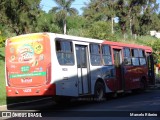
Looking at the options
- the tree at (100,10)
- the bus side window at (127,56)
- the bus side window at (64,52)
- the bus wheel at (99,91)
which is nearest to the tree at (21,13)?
the bus side window at (127,56)

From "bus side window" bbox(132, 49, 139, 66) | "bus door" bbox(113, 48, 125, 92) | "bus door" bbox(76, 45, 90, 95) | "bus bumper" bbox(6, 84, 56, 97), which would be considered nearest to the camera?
"bus bumper" bbox(6, 84, 56, 97)

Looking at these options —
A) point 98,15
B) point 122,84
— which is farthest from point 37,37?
point 98,15

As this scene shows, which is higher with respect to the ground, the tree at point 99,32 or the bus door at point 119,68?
the tree at point 99,32

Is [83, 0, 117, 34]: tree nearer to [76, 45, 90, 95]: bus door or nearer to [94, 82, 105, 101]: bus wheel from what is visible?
[94, 82, 105, 101]: bus wheel

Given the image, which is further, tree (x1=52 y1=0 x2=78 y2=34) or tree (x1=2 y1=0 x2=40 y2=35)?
tree (x1=52 y1=0 x2=78 y2=34)

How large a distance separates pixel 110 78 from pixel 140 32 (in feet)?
232

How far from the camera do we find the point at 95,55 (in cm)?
1938

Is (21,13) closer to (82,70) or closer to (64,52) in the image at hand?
(82,70)

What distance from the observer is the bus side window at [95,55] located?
19.0m

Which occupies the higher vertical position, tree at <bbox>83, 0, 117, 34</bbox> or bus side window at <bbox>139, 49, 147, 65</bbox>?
tree at <bbox>83, 0, 117, 34</bbox>

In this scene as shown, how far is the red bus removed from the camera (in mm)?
15938

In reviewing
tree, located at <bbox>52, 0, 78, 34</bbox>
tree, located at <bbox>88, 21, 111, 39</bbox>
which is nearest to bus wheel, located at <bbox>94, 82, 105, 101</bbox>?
tree, located at <bbox>88, 21, 111, 39</bbox>

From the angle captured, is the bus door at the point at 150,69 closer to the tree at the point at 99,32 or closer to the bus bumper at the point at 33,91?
the tree at the point at 99,32

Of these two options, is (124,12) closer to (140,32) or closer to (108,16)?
(108,16)
